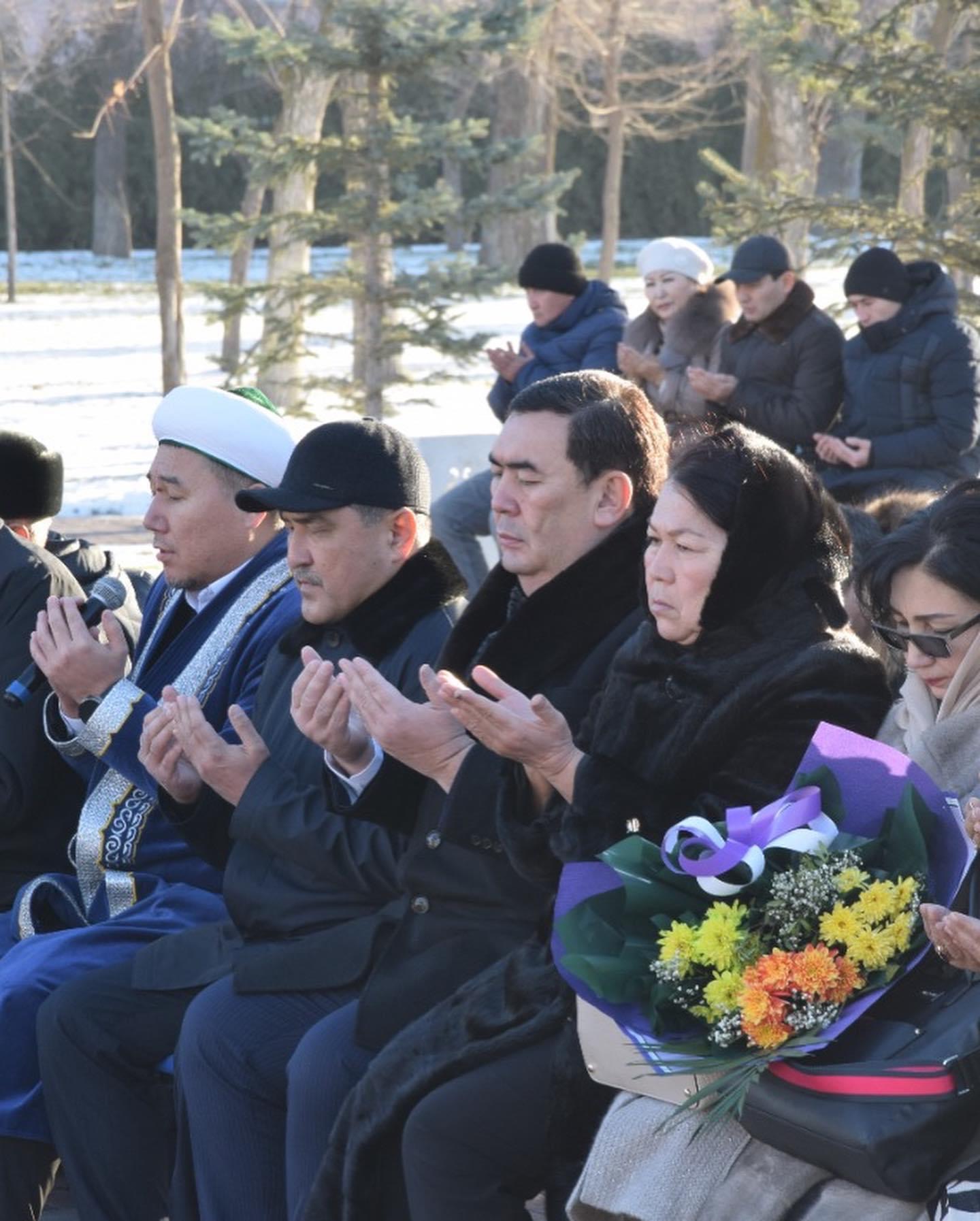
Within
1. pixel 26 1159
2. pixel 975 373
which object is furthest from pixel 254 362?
pixel 26 1159

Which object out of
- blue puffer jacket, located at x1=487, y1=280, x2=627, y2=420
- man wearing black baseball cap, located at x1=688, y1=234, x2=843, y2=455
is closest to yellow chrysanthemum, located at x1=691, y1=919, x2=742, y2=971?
man wearing black baseball cap, located at x1=688, y1=234, x2=843, y2=455

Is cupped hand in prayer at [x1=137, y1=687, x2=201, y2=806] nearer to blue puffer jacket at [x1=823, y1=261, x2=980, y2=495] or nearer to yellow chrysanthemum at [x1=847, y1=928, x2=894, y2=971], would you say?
yellow chrysanthemum at [x1=847, y1=928, x2=894, y2=971]

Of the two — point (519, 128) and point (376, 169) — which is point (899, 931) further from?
point (519, 128)

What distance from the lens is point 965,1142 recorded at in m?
2.48

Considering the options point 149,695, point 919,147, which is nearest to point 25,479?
point 149,695

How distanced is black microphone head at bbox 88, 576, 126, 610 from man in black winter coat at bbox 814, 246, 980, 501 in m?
3.45

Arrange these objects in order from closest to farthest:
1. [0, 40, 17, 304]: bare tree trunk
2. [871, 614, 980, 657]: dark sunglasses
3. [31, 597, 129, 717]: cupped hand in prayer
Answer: [871, 614, 980, 657]: dark sunglasses, [31, 597, 129, 717]: cupped hand in prayer, [0, 40, 17, 304]: bare tree trunk

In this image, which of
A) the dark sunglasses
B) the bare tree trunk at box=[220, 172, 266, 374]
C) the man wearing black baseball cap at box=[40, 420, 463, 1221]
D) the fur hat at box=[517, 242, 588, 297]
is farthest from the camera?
the bare tree trunk at box=[220, 172, 266, 374]

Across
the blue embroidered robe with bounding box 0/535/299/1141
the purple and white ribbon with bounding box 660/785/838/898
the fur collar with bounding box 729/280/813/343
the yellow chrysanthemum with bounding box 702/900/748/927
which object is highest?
the fur collar with bounding box 729/280/813/343

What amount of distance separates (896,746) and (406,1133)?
3.64 ft

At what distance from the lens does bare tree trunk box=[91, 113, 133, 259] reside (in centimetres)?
3275

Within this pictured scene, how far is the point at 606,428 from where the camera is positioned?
369 cm

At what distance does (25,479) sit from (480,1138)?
257cm

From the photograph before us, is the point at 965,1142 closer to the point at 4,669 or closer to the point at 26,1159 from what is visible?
the point at 26,1159
